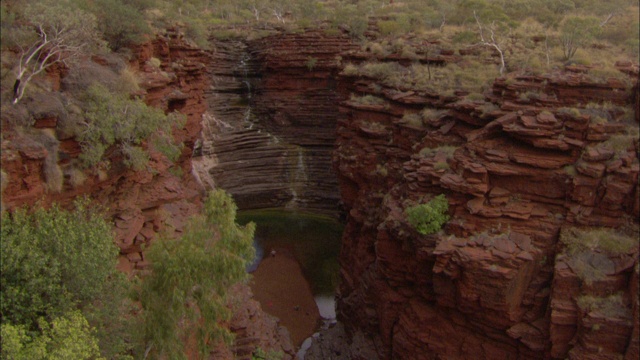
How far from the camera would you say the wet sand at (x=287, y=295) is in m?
23.2

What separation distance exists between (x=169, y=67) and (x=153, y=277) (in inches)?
703

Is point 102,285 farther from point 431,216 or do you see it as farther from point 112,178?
point 431,216

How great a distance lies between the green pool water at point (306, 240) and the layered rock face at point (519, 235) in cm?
956

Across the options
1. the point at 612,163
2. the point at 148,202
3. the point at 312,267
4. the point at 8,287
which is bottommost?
the point at 312,267

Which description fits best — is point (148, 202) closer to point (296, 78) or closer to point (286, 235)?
point (286, 235)

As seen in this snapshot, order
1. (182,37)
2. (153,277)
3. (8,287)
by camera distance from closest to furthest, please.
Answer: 1. (8,287)
2. (153,277)
3. (182,37)

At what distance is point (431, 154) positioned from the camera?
17359mm

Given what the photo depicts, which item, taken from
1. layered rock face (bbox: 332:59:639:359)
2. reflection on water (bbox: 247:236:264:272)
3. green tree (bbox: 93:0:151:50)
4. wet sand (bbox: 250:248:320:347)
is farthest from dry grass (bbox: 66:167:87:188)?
reflection on water (bbox: 247:236:264:272)

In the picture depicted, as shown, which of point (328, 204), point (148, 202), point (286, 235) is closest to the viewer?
point (148, 202)

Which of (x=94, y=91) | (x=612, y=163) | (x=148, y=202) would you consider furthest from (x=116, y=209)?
(x=612, y=163)

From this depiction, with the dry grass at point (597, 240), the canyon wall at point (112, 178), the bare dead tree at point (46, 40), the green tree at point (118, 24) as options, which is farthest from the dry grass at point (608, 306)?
the green tree at point (118, 24)

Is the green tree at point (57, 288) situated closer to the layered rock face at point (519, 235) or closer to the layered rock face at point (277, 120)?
the layered rock face at point (519, 235)

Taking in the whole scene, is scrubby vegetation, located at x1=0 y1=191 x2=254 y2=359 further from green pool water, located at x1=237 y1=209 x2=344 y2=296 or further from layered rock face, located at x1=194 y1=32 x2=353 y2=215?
layered rock face, located at x1=194 y1=32 x2=353 y2=215

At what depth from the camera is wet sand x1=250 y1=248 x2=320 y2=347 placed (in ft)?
76.3
